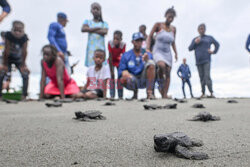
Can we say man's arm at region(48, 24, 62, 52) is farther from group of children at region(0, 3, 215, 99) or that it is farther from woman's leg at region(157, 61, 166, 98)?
woman's leg at region(157, 61, 166, 98)

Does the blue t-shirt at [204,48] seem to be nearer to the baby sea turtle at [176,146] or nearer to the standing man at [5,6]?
the standing man at [5,6]

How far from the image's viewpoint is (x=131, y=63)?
453cm

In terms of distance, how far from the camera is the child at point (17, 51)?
4.48 m

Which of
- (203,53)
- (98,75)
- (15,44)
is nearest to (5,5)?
(15,44)

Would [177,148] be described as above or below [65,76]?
below

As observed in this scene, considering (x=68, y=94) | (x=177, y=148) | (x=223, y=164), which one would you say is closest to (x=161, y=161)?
(x=177, y=148)

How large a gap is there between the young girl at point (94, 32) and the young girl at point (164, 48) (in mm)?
1006

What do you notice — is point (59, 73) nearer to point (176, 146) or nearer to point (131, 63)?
point (131, 63)

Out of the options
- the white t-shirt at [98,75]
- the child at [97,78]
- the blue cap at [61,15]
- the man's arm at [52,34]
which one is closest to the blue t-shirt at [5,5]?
the man's arm at [52,34]

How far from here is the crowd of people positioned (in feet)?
14.7

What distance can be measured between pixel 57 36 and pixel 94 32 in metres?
0.79

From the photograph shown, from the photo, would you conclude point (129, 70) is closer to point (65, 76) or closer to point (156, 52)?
point (156, 52)

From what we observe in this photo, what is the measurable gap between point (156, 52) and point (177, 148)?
4.11 meters

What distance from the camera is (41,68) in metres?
4.68
